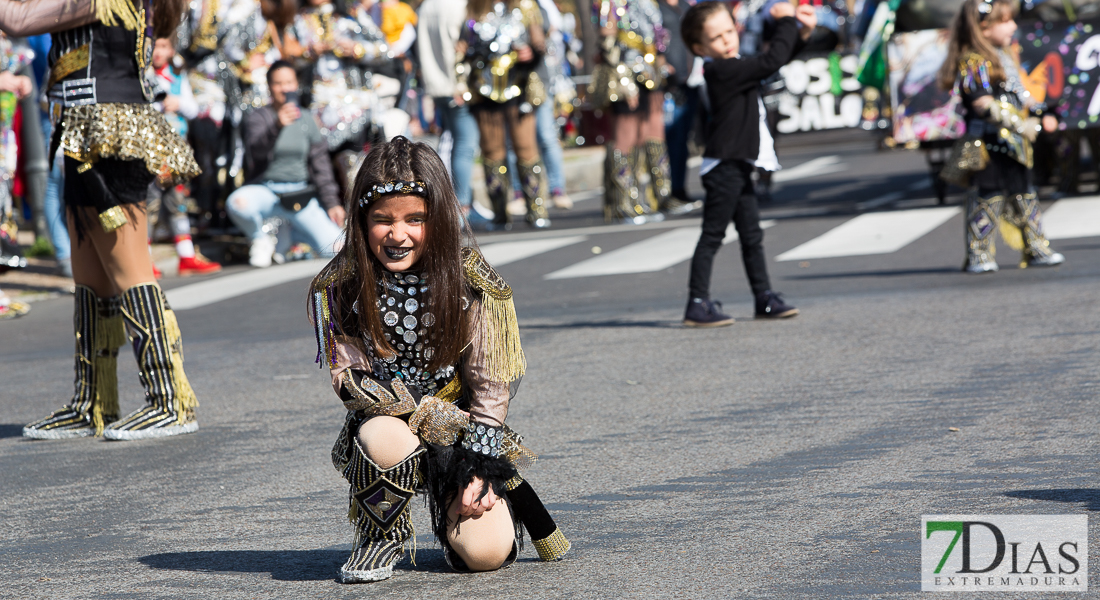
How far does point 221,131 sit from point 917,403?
8.23 m

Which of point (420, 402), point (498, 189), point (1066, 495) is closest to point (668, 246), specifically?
point (498, 189)

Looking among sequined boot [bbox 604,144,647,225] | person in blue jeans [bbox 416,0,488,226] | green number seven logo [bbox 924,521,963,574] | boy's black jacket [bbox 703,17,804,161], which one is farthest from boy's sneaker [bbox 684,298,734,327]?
person in blue jeans [bbox 416,0,488,226]

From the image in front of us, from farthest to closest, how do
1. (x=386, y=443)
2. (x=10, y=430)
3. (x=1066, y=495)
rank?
1. (x=10, y=430)
2. (x=1066, y=495)
3. (x=386, y=443)

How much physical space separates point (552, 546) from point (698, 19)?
4.48m

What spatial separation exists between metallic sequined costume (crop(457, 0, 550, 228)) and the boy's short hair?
201 inches

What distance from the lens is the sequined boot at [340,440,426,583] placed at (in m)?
3.62

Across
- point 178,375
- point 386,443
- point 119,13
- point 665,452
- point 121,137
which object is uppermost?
point 119,13

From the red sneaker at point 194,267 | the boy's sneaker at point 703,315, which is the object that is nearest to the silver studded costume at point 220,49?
the red sneaker at point 194,267

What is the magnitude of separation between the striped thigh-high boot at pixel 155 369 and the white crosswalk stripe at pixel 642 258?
4.45 meters

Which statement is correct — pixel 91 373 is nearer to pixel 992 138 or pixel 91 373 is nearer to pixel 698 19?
pixel 698 19

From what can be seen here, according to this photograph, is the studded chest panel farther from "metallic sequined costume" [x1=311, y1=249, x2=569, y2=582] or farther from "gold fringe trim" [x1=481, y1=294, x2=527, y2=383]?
"gold fringe trim" [x1=481, y1=294, x2=527, y2=383]

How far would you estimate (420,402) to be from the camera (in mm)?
3693

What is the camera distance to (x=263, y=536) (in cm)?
424

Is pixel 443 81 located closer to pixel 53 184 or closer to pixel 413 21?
pixel 413 21
